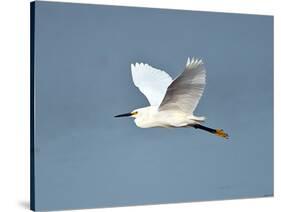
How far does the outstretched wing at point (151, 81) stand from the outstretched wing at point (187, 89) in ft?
0.44

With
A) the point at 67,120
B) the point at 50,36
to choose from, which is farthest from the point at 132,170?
the point at 50,36

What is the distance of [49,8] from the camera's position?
7367 mm

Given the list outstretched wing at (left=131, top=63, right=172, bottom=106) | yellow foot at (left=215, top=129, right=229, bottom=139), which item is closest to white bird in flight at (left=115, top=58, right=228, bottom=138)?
outstretched wing at (left=131, top=63, right=172, bottom=106)

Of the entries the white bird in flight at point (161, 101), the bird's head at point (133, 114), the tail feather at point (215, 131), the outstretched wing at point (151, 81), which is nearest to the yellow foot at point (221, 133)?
the tail feather at point (215, 131)

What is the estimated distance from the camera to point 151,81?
779 cm

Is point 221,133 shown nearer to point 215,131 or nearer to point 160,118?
point 215,131

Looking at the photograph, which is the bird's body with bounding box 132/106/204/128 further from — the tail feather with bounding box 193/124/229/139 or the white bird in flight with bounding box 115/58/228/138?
the tail feather with bounding box 193/124/229/139

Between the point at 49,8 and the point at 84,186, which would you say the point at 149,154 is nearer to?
the point at 84,186

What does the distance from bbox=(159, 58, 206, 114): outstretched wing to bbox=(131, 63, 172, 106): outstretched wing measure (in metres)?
0.13

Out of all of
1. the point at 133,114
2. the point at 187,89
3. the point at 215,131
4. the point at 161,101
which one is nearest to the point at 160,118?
the point at 161,101

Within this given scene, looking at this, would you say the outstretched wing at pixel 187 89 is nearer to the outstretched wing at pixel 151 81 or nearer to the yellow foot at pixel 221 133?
the outstretched wing at pixel 151 81

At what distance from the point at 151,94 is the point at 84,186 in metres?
0.95

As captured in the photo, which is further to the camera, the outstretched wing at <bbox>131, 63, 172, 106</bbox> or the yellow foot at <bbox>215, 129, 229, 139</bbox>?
the yellow foot at <bbox>215, 129, 229, 139</bbox>

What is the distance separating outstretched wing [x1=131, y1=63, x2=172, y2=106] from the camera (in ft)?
25.3
